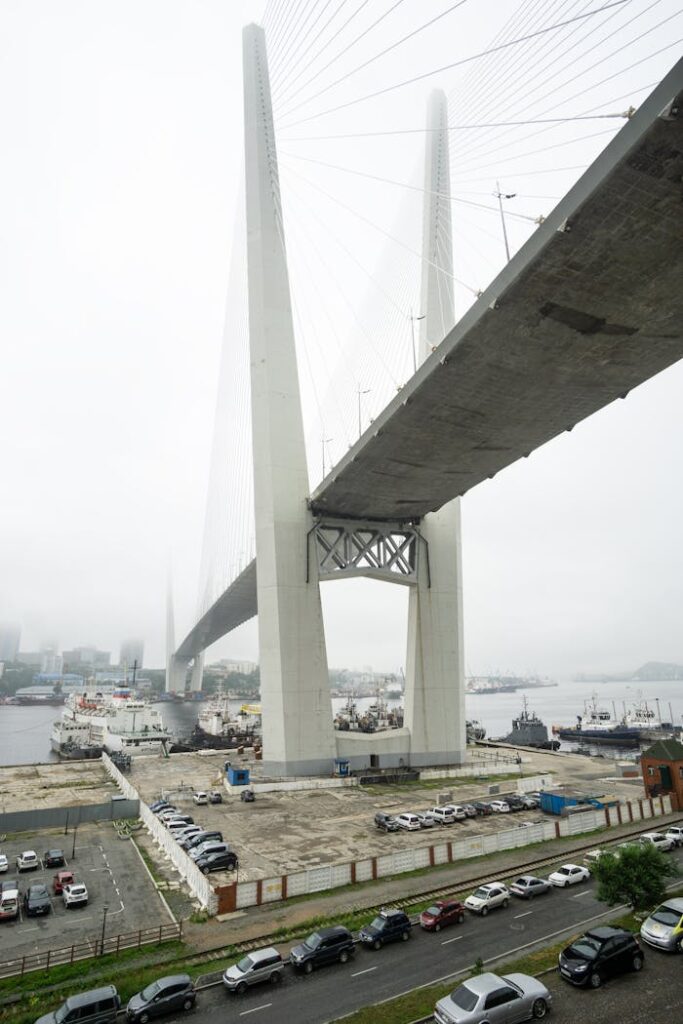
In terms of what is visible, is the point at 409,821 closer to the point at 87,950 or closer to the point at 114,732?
the point at 87,950

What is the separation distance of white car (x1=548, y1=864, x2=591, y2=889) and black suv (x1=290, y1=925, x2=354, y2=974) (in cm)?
654

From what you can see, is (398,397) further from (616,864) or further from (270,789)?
(270,789)

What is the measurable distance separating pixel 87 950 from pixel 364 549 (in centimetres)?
2580

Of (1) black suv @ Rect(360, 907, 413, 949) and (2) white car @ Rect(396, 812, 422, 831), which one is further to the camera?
(2) white car @ Rect(396, 812, 422, 831)

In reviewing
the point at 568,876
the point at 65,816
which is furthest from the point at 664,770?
the point at 65,816

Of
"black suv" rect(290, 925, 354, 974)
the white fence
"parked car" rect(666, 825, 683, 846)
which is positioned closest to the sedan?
the white fence

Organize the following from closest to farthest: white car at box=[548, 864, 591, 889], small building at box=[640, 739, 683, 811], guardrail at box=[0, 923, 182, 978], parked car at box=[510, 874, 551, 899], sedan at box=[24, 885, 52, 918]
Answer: guardrail at box=[0, 923, 182, 978] < parked car at box=[510, 874, 551, 899] < sedan at box=[24, 885, 52, 918] < white car at box=[548, 864, 591, 889] < small building at box=[640, 739, 683, 811]

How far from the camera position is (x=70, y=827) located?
2409 centimetres

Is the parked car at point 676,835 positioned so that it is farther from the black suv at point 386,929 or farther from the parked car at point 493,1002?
the parked car at point 493,1002

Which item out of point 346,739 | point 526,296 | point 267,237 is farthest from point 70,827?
point 267,237

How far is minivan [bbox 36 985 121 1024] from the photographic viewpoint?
356 inches

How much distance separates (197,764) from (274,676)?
1347 centimetres

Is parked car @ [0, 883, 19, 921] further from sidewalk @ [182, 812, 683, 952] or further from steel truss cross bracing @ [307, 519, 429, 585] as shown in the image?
steel truss cross bracing @ [307, 519, 429, 585]

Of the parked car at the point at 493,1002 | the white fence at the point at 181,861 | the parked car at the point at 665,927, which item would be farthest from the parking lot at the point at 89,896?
the parked car at the point at 665,927
